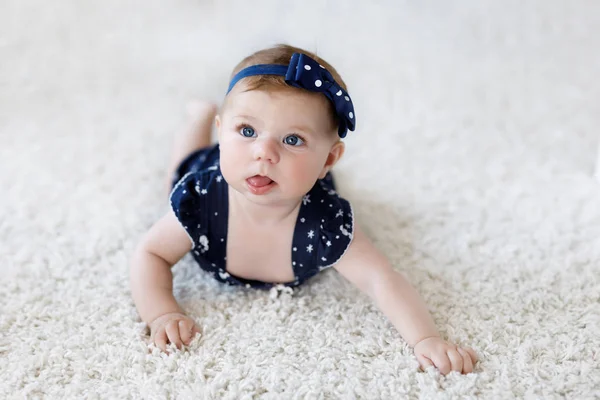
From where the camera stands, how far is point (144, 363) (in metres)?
1.04

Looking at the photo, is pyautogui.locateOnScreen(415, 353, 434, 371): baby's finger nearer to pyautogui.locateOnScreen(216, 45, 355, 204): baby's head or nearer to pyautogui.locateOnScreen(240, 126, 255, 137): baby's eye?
pyautogui.locateOnScreen(216, 45, 355, 204): baby's head

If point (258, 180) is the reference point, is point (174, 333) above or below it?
below

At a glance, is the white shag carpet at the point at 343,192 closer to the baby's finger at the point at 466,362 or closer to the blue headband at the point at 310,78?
the baby's finger at the point at 466,362

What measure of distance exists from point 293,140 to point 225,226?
0.22 m

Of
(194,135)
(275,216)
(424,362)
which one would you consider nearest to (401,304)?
(424,362)

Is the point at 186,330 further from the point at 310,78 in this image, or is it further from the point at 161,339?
the point at 310,78

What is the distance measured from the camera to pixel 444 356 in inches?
40.8

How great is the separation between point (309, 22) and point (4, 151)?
100cm

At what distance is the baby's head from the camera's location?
1.03 metres

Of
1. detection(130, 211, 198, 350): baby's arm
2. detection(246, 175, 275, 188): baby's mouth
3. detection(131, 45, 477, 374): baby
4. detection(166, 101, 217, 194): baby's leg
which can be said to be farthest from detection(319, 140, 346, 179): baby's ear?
detection(166, 101, 217, 194): baby's leg

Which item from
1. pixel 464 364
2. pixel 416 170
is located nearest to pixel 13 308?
pixel 464 364

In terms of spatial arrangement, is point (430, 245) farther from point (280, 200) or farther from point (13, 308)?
point (13, 308)

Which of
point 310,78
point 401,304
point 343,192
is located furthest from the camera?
point 343,192

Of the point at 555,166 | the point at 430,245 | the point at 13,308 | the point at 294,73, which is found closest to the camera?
the point at 294,73
